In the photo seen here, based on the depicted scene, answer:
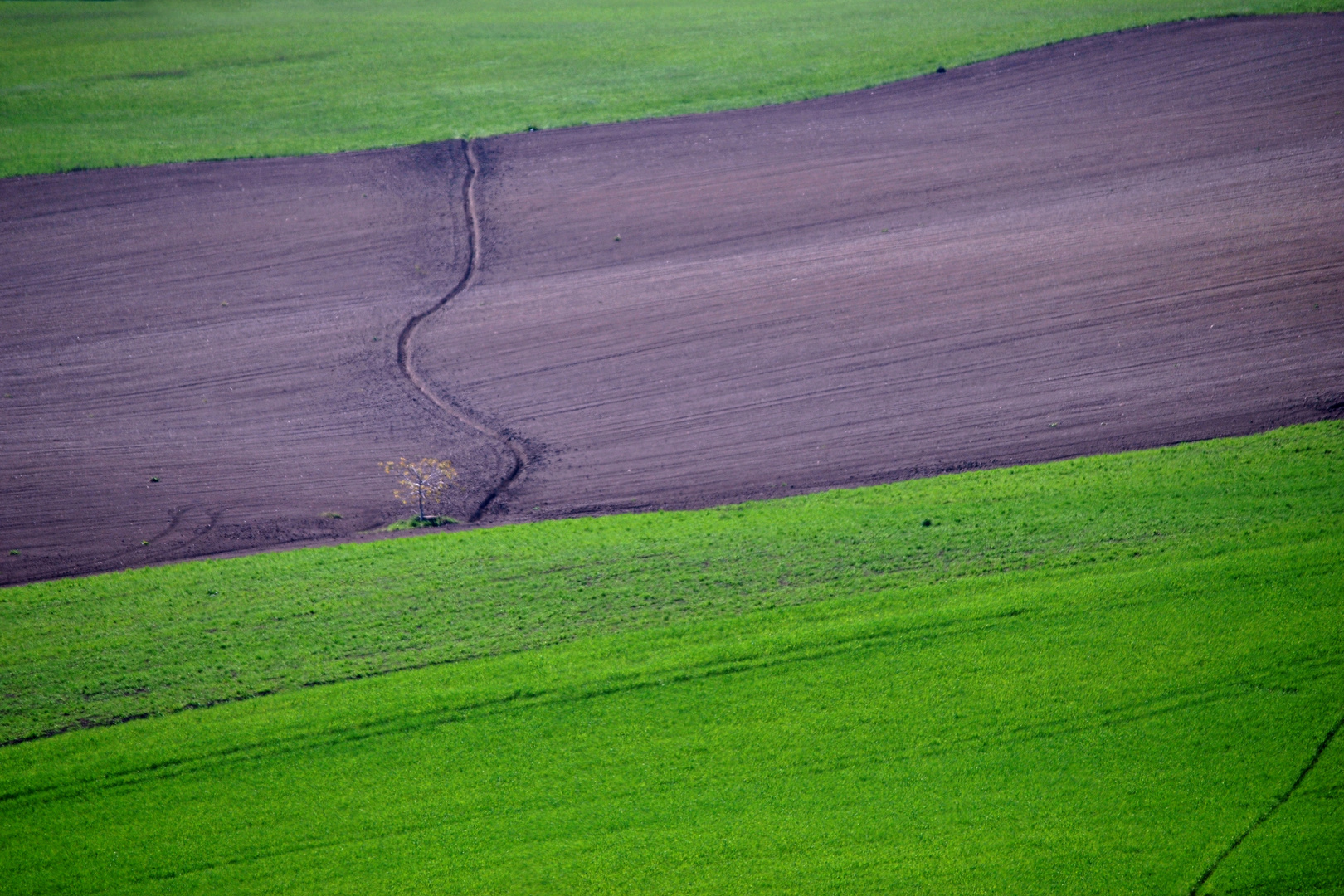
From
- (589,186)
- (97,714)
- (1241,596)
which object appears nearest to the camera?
(97,714)

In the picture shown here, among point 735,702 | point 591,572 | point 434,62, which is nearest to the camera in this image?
point 735,702

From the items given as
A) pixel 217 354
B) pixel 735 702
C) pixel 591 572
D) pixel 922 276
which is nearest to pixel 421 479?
pixel 591 572

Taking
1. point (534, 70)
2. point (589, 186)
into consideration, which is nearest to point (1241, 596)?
point (589, 186)

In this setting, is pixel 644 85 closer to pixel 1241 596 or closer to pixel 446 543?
pixel 446 543

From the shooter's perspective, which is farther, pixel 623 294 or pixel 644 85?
pixel 644 85

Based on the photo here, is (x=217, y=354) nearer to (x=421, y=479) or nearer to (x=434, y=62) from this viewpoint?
(x=421, y=479)

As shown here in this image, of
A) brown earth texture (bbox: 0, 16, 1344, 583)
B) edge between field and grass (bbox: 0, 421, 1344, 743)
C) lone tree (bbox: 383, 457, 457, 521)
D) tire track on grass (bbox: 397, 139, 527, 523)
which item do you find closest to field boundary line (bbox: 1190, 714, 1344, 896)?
edge between field and grass (bbox: 0, 421, 1344, 743)
